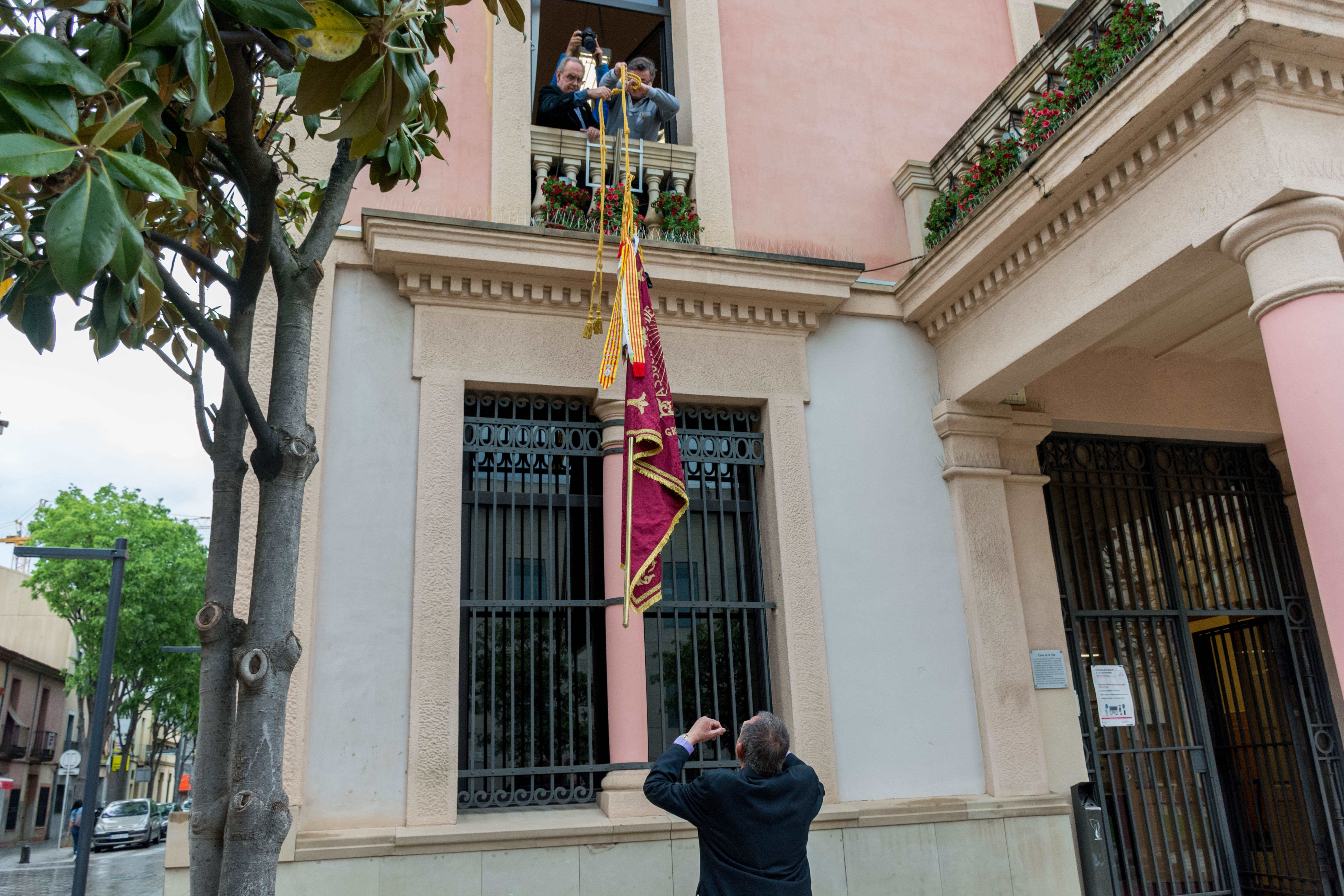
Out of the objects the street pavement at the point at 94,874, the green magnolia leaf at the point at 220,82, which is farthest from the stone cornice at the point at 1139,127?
the street pavement at the point at 94,874

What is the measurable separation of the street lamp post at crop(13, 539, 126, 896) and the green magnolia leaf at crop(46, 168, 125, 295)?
6.36 metres

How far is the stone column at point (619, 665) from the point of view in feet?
20.2

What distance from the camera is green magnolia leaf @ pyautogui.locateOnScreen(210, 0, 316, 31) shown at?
2.35m

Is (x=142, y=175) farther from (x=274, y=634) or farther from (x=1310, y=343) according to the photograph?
(x=1310, y=343)

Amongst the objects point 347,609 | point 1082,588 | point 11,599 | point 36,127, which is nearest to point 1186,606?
point 1082,588

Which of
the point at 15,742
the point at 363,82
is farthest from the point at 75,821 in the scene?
the point at 363,82

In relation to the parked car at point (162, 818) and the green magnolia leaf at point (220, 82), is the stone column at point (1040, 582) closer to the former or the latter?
the green magnolia leaf at point (220, 82)

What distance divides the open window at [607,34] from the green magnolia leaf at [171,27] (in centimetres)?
601

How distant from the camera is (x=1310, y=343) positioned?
4.80m

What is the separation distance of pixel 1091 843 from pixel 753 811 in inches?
151

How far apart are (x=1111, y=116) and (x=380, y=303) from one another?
475 cm

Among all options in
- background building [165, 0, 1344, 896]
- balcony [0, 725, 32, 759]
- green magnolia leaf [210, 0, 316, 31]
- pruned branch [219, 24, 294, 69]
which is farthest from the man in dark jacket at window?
balcony [0, 725, 32, 759]

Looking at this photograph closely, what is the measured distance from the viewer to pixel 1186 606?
26.9ft

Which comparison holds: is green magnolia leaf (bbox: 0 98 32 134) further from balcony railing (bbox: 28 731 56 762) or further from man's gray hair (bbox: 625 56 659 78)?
balcony railing (bbox: 28 731 56 762)
